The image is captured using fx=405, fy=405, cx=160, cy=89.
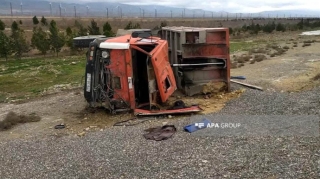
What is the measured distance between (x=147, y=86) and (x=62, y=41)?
24238 millimetres

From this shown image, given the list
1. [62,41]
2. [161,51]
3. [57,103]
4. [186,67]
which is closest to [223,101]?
[186,67]

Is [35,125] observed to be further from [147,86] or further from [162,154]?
[162,154]

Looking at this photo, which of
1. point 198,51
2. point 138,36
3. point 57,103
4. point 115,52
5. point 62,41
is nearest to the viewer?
point 115,52

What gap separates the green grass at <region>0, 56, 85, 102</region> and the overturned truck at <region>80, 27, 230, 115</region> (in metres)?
6.46

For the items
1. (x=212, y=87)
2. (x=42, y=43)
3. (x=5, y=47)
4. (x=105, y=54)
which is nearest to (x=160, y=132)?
(x=105, y=54)

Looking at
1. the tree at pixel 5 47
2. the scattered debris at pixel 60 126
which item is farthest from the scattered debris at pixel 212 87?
the tree at pixel 5 47

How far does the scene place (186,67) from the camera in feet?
43.5

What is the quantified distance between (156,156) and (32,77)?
15.5 meters

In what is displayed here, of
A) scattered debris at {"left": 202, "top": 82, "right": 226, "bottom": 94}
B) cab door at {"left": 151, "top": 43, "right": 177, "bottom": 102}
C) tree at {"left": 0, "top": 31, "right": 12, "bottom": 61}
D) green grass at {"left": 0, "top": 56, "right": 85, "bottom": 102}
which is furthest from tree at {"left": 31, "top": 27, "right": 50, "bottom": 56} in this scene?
cab door at {"left": 151, "top": 43, "right": 177, "bottom": 102}

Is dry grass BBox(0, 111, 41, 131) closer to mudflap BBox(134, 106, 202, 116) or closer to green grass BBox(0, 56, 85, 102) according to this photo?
mudflap BBox(134, 106, 202, 116)

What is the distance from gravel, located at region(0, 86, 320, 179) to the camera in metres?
6.96

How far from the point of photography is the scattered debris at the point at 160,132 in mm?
9086

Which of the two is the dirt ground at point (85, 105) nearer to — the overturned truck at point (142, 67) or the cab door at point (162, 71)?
the overturned truck at point (142, 67)

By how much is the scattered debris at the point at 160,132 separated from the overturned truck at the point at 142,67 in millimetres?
1308
